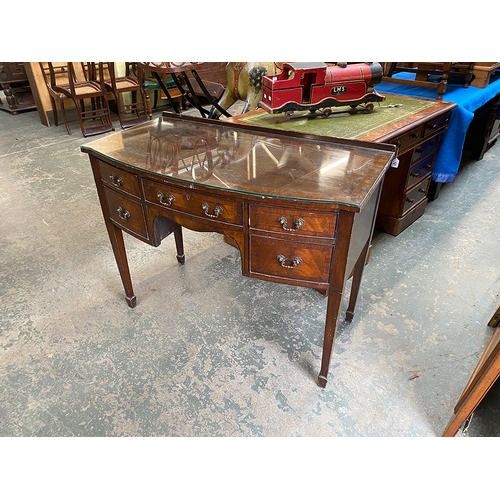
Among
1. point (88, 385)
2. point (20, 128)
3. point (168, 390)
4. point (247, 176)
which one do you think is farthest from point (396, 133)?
point (20, 128)

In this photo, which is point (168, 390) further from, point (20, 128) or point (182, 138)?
point (20, 128)

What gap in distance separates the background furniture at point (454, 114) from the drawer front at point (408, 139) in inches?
19.7

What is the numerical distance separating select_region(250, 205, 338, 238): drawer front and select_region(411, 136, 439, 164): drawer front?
1491 mm

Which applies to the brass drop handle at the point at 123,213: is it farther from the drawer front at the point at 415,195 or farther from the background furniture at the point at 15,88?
the background furniture at the point at 15,88

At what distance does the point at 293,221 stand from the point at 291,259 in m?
0.17

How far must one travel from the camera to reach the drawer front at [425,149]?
8.18 ft

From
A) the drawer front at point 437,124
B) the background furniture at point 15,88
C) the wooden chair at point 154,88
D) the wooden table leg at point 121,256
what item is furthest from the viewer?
the background furniture at point 15,88

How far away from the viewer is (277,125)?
2.18 meters

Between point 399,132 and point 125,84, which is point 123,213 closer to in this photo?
point 399,132

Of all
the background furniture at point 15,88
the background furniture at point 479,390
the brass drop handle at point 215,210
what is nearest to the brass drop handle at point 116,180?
the brass drop handle at point 215,210

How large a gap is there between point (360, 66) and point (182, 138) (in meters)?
1.22

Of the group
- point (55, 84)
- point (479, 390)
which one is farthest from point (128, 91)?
point (479, 390)

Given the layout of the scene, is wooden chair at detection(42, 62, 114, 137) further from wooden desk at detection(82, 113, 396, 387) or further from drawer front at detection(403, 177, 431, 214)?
drawer front at detection(403, 177, 431, 214)

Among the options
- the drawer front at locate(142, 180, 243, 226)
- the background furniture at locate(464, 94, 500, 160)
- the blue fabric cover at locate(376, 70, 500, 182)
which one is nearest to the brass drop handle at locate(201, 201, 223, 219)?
the drawer front at locate(142, 180, 243, 226)
